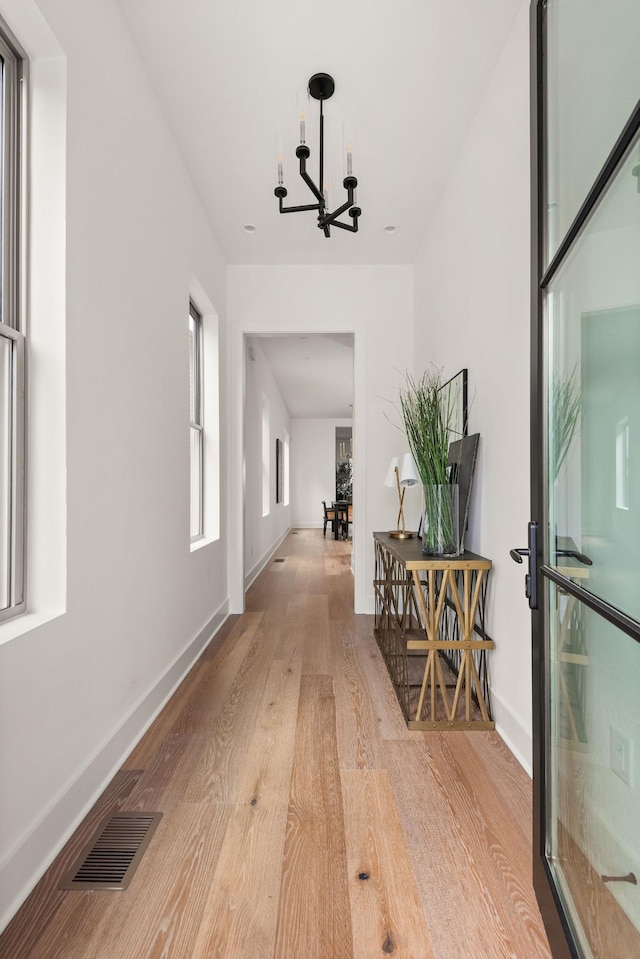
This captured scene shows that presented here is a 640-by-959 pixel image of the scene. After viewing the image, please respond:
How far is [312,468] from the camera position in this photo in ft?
44.0

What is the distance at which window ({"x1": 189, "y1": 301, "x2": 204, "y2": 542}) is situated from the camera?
3674mm

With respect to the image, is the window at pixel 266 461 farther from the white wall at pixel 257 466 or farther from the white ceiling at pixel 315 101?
the white ceiling at pixel 315 101

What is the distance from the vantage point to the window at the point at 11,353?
4.77ft

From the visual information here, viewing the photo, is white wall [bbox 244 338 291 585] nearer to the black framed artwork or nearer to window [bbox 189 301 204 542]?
window [bbox 189 301 204 542]

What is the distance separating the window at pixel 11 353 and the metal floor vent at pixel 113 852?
2.24ft

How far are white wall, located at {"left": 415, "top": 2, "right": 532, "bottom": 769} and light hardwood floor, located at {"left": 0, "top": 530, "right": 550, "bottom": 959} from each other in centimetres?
41

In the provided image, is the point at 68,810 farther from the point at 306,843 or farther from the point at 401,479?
the point at 401,479

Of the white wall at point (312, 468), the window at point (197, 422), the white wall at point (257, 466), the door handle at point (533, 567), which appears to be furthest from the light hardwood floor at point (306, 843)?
the white wall at point (312, 468)

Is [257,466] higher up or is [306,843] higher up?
[257,466]

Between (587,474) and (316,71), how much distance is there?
222cm

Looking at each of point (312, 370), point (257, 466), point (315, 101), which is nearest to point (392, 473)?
point (315, 101)

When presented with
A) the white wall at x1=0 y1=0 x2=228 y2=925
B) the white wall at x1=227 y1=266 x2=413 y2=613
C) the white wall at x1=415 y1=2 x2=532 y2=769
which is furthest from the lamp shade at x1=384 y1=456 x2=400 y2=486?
the white wall at x1=0 y1=0 x2=228 y2=925

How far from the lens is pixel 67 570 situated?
155 centimetres

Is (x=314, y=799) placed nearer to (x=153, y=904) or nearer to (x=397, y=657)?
(x=153, y=904)
